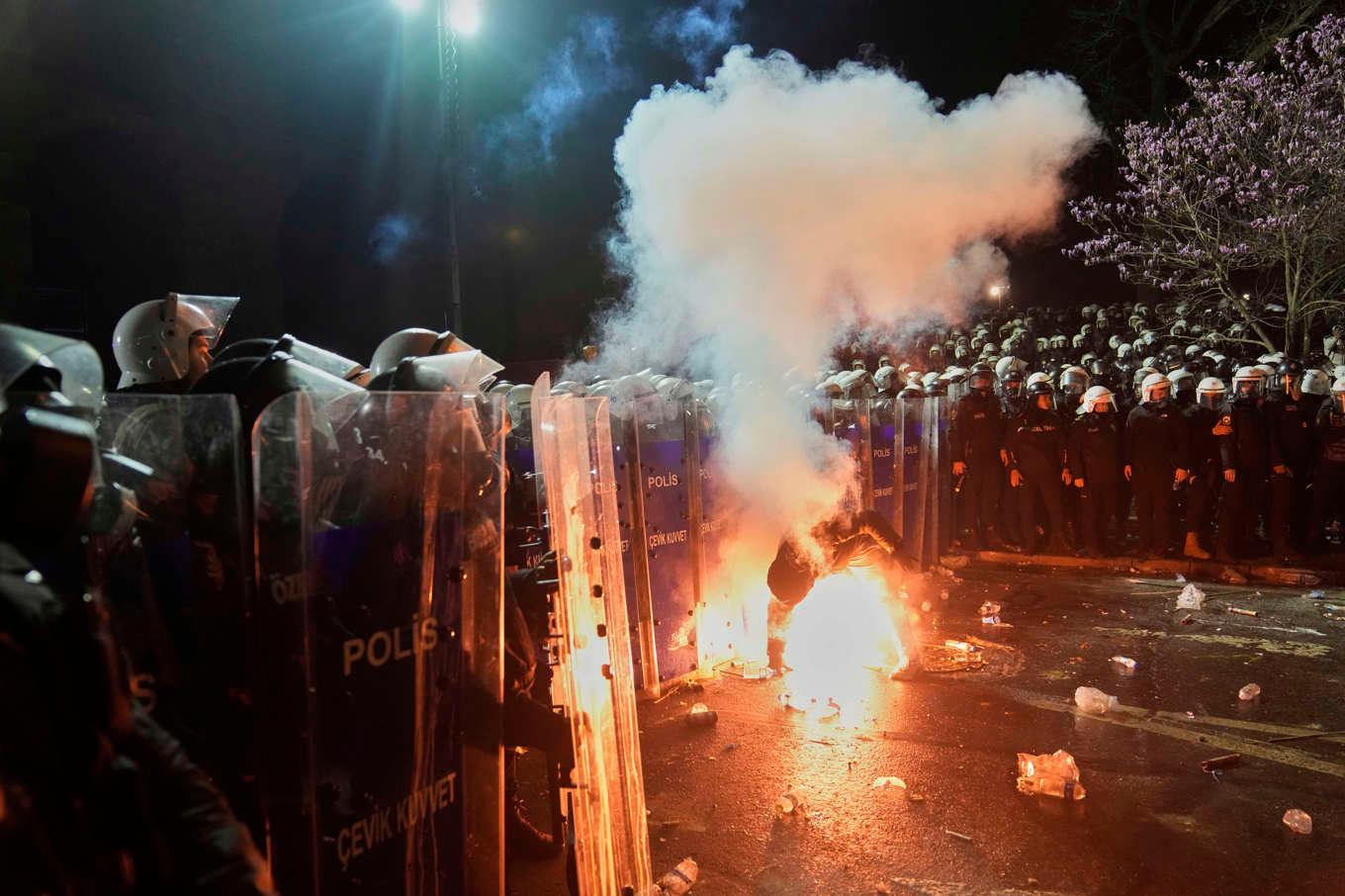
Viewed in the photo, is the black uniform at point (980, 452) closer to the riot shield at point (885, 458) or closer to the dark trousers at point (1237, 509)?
the riot shield at point (885, 458)

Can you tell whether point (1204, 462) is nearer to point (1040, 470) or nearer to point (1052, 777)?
point (1040, 470)

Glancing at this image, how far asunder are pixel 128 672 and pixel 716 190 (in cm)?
698

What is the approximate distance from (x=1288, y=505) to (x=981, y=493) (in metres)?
3.40

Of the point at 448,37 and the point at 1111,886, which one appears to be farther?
the point at 448,37

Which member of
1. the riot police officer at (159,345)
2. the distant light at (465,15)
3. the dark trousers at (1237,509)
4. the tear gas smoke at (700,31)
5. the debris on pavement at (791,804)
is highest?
the distant light at (465,15)

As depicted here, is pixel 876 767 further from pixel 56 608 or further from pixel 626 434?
pixel 56 608

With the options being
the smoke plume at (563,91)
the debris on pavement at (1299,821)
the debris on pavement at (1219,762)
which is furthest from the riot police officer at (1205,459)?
the smoke plume at (563,91)

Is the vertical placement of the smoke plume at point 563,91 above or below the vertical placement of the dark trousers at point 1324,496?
above

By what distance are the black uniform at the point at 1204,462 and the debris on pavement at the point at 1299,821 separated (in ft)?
21.8

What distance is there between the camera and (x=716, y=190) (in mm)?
8211

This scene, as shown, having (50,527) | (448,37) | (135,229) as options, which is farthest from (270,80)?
(50,527)

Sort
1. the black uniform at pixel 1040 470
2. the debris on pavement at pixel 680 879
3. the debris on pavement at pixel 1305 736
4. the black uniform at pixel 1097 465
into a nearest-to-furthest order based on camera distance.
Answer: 1. the debris on pavement at pixel 680 879
2. the debris on pavement at pixel 1305 736
3. the black uniform at pixel 1097 465
4. the black uniform at pixel 1040 470

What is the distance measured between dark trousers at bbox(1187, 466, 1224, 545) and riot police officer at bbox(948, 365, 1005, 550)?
2201 mm

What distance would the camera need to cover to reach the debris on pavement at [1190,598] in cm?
834
